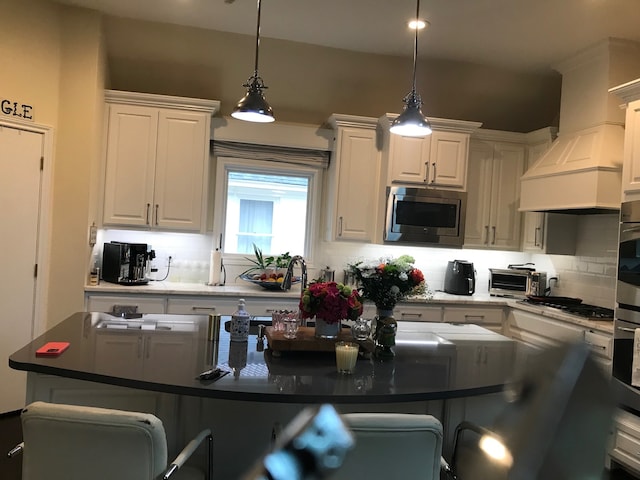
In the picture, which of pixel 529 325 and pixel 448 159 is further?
pixel 448 159

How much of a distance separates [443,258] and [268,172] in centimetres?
186

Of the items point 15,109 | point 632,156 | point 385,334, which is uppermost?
point 15,109

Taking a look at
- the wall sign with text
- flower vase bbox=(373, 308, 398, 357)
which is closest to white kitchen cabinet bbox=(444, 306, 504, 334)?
flower vase bbox=(373, 308, 398, 357)

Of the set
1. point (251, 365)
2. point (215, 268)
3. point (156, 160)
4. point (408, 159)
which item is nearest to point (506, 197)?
point (408, 159)

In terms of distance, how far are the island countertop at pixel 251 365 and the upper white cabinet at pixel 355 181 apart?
187 centimetres

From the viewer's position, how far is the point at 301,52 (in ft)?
14.1

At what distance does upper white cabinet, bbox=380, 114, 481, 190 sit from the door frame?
2584mm

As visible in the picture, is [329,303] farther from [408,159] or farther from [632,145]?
[408,159]

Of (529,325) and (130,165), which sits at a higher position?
(130,165)

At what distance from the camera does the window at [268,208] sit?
462 centimetres

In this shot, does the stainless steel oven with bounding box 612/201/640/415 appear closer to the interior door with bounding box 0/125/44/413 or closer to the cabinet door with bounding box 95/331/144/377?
the cabinet door with bounding box 95/331/144/377

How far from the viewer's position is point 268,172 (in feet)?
15.3

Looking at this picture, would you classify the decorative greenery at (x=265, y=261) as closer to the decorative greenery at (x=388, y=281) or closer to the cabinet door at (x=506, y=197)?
the cabinet door at (x=506, y=197)

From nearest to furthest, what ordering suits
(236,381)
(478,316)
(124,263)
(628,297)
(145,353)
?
(236,381)
(145,353)
(628,297)
(124,263)
(478,316)
